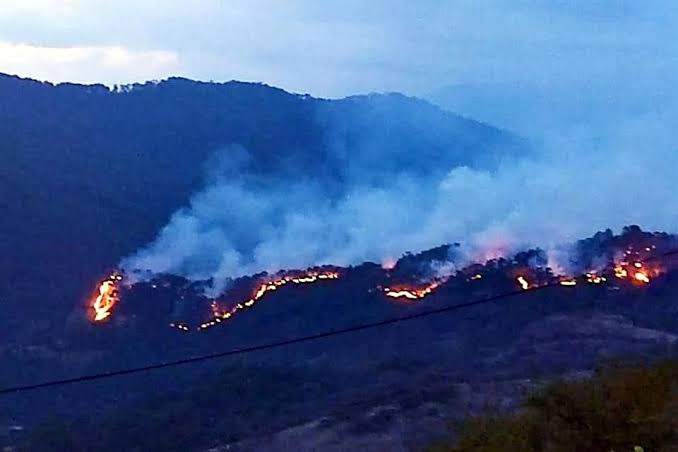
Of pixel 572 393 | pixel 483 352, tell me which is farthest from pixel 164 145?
pixel 572 393

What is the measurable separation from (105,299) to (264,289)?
6756 millimetres

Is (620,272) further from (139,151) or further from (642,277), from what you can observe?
(139,151)

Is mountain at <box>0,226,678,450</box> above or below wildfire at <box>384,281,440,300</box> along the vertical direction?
below

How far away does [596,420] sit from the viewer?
1282cm

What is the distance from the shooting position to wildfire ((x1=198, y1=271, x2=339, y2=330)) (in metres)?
40.8

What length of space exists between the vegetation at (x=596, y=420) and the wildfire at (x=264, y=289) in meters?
27.8

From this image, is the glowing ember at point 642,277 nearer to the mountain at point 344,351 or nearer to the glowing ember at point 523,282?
the mountain at point 344,351

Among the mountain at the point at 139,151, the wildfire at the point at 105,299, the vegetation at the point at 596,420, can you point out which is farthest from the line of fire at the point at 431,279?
the vegetation at the point at 596,420

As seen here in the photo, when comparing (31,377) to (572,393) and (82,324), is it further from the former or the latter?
(572,393)

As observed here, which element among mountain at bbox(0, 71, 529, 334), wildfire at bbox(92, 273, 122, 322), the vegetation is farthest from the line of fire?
the vegetation

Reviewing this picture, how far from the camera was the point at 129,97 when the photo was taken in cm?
8456

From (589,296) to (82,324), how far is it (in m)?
19.9

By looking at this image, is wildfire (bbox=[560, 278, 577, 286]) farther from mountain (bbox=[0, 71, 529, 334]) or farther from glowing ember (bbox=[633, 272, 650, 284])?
mountain (bbox=[0, 71, 529, 334])

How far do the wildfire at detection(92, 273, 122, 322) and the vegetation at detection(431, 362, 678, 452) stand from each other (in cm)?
2941
